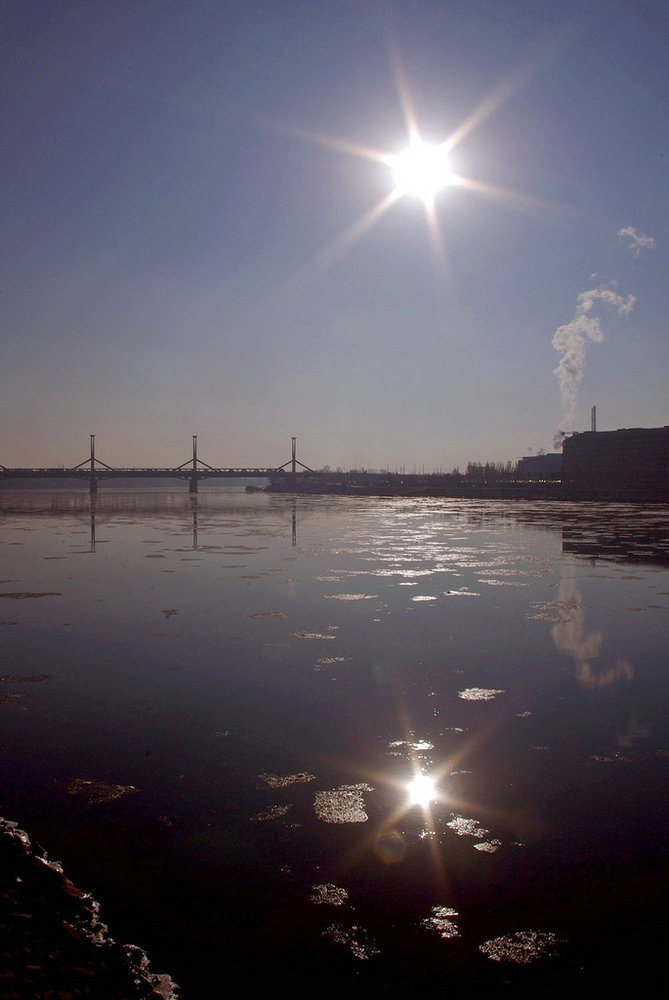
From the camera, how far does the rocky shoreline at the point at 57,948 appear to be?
308 centimetres

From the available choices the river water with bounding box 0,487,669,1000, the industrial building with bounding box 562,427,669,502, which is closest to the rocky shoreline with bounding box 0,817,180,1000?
the river water with bounding box 0,487,669,1000

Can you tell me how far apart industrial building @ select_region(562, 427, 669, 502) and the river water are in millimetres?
101121

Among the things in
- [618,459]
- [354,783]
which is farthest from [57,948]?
[618,459]

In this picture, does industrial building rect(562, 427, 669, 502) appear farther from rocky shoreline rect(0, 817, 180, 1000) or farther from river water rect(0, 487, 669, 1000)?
rocky shoreline rect(0, 817, 180, 1000)

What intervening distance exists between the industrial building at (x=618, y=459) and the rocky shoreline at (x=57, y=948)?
108022mm

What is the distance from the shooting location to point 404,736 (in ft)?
22.6

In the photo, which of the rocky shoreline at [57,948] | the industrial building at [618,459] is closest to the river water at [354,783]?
the rocky shoreline at [57,948]

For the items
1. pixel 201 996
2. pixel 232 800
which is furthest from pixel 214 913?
pixel 232 800

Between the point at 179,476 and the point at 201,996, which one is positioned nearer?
the point at 201,996

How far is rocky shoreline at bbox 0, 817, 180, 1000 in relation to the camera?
10.1 ft

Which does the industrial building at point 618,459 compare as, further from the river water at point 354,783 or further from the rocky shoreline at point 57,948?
the rocky shoreline at point 57,948

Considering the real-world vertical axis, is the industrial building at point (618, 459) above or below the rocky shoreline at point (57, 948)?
above

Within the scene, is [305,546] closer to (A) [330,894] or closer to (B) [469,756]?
(B) [469,756]

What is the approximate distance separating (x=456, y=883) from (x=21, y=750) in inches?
171
